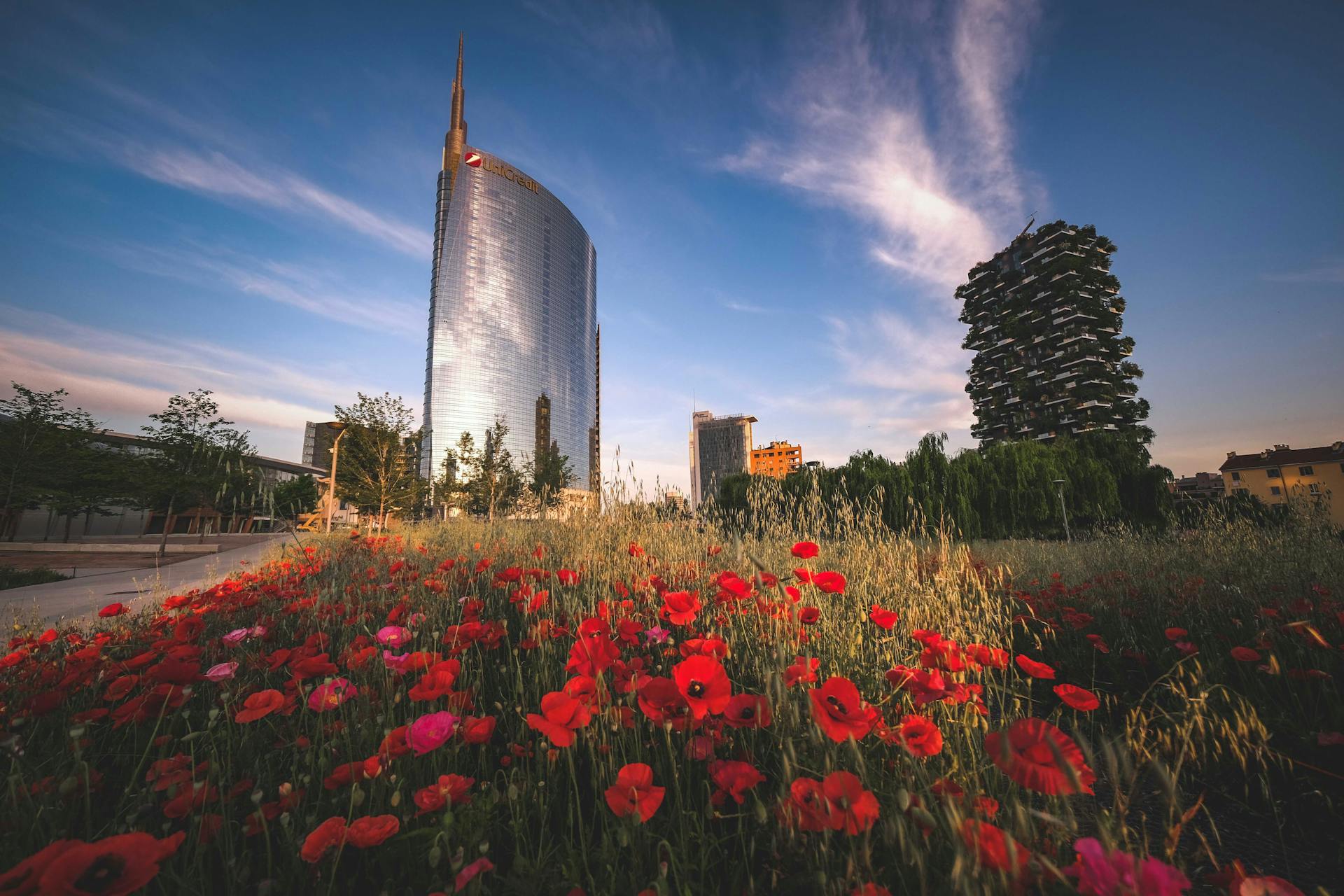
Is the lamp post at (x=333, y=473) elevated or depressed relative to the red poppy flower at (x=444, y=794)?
elevated

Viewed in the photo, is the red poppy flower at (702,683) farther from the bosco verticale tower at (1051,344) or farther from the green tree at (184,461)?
the bosco verticale tower at (1051,344)

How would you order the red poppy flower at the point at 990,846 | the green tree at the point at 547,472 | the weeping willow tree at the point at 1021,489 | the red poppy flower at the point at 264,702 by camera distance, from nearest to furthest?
the red poppy flower at the point at 990,846, the red poppy flower at the point at 264,702, the weeping willow tree at the point at 1021,489, the green tree at the point at 547,472

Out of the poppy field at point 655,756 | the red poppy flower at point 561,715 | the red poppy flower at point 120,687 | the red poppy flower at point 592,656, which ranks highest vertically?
the red poppy flower at point 592,656

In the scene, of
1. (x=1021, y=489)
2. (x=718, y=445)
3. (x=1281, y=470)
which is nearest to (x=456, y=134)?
(x=718, y=445)

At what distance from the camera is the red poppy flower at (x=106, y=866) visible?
21.7 inches

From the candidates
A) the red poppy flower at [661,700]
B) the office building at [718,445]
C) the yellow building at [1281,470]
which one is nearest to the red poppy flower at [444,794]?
the red poppy flower at [661,700]

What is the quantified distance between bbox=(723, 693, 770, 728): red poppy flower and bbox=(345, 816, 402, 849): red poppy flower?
24.6 inches

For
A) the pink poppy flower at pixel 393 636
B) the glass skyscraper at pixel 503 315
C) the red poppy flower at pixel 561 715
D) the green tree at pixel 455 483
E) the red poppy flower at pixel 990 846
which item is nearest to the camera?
the red poppy flower at pixel 990 846

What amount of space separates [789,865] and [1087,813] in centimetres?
114

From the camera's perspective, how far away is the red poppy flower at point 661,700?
3.13 feet

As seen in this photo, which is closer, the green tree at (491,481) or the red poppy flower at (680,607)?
the red poppy flower at (680,607)

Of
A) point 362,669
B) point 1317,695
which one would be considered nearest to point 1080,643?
point 1317,695

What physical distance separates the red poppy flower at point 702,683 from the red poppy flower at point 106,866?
715 millimetres

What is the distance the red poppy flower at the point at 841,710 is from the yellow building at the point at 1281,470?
5026cm
